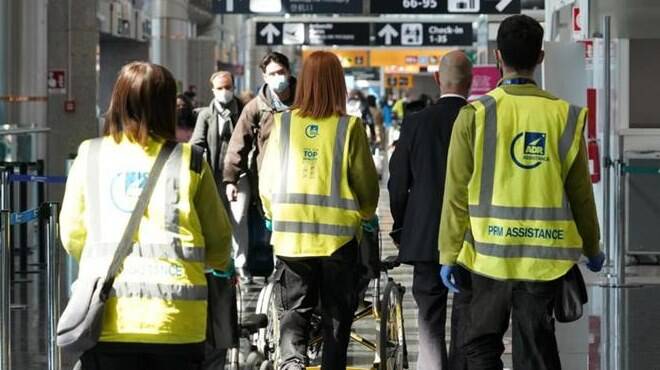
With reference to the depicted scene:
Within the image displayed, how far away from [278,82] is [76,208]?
5.41 metres

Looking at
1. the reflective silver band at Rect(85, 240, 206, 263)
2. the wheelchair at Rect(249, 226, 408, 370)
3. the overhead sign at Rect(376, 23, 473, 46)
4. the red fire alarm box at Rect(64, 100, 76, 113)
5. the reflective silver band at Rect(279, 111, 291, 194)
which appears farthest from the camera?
the overhead sign at Rect(376, 23, 473, 46)

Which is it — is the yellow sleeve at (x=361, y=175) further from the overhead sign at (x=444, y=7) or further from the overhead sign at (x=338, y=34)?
the overhead sign at (x=338, y=34)

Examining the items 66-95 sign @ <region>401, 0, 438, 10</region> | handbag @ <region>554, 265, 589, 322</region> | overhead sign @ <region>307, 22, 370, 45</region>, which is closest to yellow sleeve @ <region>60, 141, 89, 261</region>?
handbag @ <region>554, 265, 589, 322</region>

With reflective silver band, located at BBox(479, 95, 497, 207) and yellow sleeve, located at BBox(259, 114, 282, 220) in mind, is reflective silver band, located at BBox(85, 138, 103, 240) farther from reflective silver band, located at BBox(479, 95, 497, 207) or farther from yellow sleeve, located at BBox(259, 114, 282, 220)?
yellow sleeve, located at BBox(259, 114, 282, 220)

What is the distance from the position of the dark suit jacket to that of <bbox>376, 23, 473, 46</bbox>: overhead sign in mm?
24569

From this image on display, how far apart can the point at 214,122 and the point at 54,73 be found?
421 inches

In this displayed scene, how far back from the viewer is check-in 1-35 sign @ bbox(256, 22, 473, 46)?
32031mm

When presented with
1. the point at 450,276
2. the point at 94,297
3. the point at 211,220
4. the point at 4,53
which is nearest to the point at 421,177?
the point at 450,276

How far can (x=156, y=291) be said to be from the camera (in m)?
4.89

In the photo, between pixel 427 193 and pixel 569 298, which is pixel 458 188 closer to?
pixel 569 298

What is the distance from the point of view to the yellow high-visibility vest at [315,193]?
7363 mm

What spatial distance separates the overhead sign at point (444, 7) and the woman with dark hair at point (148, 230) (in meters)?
18.1

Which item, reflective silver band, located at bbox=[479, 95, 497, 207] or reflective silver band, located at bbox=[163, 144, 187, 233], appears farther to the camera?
reflective silver band, located at bbox=[479, 95, 497, 207]

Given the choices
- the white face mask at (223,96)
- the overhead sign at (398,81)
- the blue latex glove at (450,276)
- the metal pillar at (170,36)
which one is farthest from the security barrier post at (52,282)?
the overhead sign at (398,81)
